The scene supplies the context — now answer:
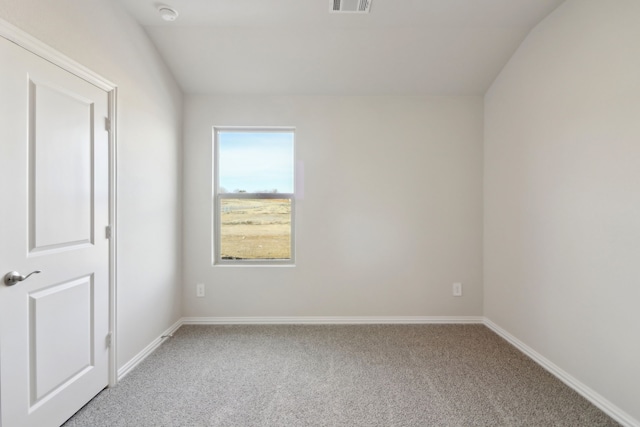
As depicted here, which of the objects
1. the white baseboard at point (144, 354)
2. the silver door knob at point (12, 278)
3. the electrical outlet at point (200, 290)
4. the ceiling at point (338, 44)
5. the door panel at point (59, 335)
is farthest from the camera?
the electrical outlet at point (200, 290)

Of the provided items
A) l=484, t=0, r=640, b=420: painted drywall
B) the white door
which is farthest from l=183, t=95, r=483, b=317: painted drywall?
the white door

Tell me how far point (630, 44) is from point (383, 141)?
6.02 feet

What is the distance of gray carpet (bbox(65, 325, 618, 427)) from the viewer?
1.75 m

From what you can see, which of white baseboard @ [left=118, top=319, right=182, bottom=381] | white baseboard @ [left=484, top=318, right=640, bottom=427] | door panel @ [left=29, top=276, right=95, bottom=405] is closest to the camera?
door panel @ [left=29, top=276, right=95, bottom=405]

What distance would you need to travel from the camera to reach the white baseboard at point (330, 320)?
310cm

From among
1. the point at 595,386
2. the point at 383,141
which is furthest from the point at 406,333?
the point at 383,141

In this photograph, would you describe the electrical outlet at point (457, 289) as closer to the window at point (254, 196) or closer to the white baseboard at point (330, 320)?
the white baseboard at point (330, 320)

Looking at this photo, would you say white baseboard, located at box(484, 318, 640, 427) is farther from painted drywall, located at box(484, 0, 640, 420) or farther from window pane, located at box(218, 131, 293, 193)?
window pane, located at box(218, 131, 293, 193)

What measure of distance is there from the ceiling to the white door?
3.37 ft

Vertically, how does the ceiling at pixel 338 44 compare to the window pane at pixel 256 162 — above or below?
above

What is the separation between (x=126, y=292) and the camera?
2197 millimetres

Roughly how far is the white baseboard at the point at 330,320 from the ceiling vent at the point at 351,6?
2.85 m

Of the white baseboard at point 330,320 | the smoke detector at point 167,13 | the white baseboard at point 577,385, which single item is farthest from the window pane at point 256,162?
the white baseboard at point 577,385

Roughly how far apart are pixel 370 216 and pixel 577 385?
79.9 inches
